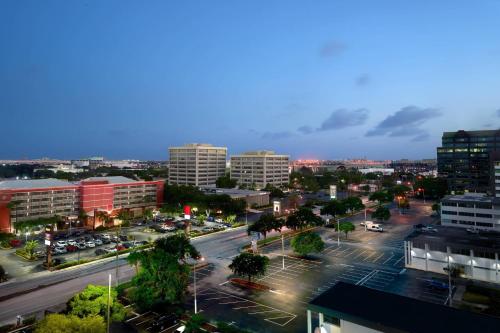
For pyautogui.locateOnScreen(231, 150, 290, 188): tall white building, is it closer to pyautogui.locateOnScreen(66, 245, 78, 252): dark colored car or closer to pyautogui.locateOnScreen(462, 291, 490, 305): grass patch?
pyautogui.locateOnScreen(66, 245, 78, 252): dark colored car

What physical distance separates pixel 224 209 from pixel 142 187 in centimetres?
3183

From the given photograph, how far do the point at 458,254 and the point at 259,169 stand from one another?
463 feet

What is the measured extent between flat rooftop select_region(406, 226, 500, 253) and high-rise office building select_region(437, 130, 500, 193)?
119 metres

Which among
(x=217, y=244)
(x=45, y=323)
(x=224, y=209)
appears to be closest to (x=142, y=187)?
(x=224, y=209)

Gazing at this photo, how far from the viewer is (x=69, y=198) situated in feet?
307

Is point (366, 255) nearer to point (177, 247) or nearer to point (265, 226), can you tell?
point (265, 226)

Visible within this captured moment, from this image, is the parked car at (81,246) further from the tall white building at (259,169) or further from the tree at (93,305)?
the tall white building at (259,169)

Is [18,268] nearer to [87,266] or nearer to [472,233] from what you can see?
[87,266]

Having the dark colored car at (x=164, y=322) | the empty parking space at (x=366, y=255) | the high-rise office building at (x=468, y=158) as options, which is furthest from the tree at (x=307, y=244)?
the high-rise office building at (x=468, y=158)

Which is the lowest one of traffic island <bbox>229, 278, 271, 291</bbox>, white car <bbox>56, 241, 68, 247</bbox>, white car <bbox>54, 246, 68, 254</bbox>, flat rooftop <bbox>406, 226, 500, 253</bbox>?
traffic island <bbox>229, 278, 271, 291</bbox>

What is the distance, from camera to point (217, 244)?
230 ft

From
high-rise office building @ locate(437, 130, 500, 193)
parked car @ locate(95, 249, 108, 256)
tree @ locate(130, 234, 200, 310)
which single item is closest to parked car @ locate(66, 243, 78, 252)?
parked car @ locate(95, 249, 108, 256)

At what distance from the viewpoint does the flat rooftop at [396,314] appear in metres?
21.8

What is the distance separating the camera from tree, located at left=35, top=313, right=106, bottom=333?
24.0m
